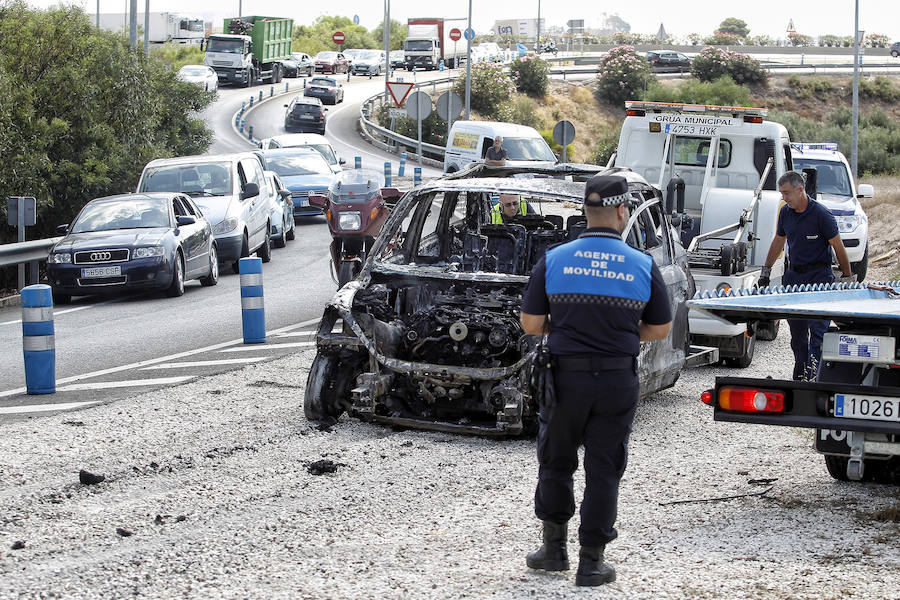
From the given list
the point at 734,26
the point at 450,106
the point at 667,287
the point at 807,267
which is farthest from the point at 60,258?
the point at 734,26

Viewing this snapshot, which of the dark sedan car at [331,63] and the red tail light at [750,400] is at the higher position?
the dark sedan car at [331,63]

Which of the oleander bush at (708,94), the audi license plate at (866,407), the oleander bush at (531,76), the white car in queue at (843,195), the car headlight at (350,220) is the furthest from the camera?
the oleander bush at (531,76)

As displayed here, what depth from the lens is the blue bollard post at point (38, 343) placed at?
10.6 m

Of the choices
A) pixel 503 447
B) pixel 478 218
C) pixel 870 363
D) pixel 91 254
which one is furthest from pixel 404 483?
pixel 91 254

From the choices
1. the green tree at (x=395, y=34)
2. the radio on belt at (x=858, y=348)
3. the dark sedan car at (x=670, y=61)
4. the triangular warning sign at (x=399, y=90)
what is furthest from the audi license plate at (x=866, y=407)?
the green tree at (x=395, y=34)

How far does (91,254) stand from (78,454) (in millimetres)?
10009

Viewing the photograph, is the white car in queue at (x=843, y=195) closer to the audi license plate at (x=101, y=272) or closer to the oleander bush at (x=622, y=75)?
the audi license plate at (x=101, y=272)

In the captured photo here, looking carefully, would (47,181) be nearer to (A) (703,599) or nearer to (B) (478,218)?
(B) (478,218)

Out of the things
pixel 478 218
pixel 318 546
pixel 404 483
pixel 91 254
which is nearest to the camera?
pixel 318 546

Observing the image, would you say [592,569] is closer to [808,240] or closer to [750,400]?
[750,400]

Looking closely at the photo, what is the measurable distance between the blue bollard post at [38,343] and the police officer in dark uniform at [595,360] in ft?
20.4

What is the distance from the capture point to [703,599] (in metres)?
5.30

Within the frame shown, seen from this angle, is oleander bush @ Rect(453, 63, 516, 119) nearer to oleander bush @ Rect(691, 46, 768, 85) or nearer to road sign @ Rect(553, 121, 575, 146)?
oleander bush @ Rect(691, 46, 768, 85)

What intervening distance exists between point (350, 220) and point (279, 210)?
9.57 m
